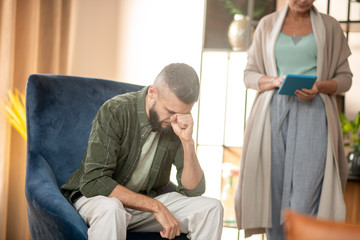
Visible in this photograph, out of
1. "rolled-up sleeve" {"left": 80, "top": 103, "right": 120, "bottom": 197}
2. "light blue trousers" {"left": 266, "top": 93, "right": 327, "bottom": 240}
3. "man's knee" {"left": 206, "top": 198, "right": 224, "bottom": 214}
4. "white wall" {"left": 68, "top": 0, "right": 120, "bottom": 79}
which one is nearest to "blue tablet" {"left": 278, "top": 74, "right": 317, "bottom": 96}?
"light blue trousers" {"left": 266, "top": 93, "right": 327, "bottom": 240}

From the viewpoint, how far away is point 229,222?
2.99 meters

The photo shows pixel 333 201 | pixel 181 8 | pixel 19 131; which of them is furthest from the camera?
pixel 181 8

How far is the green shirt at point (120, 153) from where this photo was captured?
1.41m

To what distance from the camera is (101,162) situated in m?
1.41

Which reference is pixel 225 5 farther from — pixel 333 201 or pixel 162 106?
pixel 162 106

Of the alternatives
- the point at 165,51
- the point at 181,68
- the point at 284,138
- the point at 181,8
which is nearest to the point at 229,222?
the point at 284,138

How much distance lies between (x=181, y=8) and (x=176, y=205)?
218 centimetres

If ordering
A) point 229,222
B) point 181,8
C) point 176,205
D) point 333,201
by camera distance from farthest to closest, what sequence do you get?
point 181,8, point 229,222, point 333,201, point 176,205

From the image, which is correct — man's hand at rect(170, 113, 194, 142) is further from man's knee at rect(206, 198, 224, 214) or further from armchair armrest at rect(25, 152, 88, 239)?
armchair armrest at rect(25, 152, 88, 239)

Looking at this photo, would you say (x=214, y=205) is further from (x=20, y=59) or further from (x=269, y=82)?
(x=20, y=59)

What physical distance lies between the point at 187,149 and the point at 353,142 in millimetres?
1632

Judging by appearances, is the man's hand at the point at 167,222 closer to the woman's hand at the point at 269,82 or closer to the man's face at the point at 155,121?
the man's face at the point at 155,121

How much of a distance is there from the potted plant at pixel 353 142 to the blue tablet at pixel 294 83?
31.8 inches

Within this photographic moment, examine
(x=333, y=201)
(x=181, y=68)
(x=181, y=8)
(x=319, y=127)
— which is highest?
(x=181, y=8)
